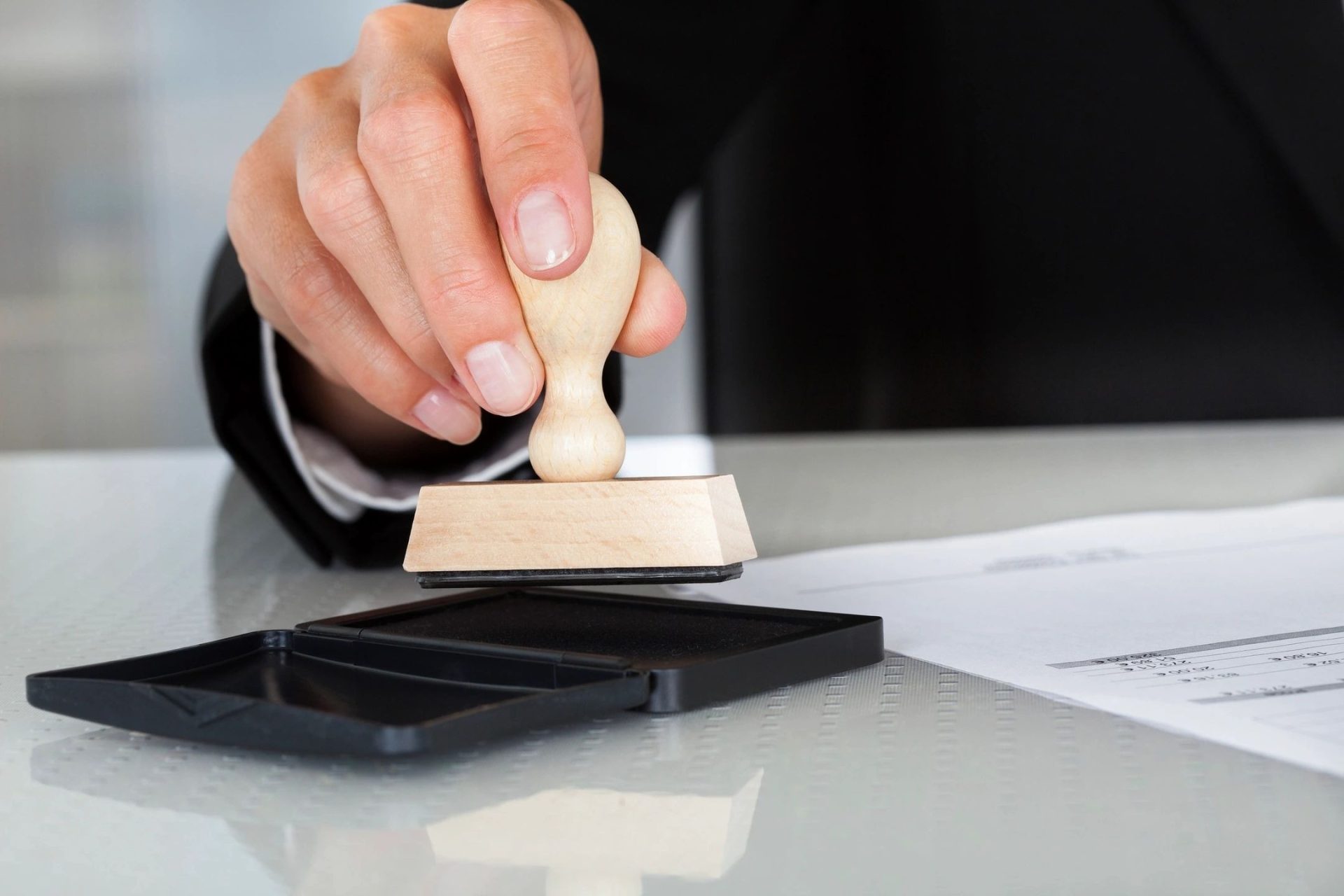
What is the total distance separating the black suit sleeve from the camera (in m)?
0.70

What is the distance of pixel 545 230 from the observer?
1.39ft

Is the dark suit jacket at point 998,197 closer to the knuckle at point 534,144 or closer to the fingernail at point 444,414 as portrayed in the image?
the fingernail at point 444,414

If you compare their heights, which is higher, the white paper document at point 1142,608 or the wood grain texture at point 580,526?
the wood grain texture at point 580,526

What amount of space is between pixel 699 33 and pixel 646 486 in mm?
1122

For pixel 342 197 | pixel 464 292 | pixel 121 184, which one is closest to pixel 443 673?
pixel 464 292

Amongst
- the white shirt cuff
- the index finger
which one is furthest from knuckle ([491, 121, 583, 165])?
the white shirt cuff

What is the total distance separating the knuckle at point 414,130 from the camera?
0.50 m

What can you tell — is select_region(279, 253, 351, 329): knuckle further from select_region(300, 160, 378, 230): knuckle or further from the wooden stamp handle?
the wooden stamp handle

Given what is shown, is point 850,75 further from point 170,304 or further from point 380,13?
point 380,13

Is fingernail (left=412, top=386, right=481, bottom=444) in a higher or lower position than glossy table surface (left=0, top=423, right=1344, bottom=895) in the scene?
higher

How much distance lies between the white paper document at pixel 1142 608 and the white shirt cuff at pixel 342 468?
0.19m

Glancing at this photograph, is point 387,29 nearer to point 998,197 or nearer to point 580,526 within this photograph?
point 580,526

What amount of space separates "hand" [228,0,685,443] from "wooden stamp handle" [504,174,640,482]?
1cm

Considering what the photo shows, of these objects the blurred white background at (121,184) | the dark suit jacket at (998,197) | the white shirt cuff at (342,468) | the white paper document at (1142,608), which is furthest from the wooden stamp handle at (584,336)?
the blurred white background at (121,184)
